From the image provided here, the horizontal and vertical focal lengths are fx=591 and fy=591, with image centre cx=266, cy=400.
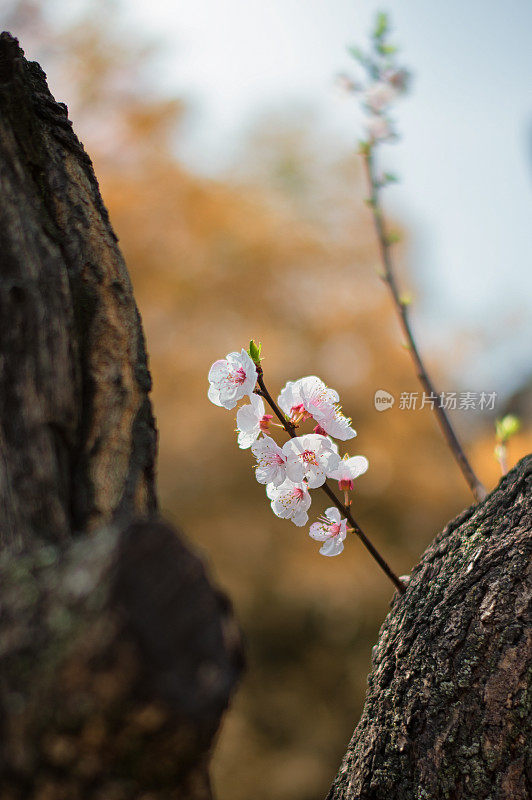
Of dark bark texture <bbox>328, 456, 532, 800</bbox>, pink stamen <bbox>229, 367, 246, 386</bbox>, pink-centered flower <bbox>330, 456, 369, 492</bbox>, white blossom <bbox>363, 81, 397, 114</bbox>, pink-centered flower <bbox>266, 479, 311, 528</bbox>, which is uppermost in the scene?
white blossom <bbox>363, 81, 397, 114</bbox>

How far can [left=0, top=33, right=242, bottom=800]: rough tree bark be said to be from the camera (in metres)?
0.31

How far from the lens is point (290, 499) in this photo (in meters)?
0.66

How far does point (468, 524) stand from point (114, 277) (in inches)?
17.4

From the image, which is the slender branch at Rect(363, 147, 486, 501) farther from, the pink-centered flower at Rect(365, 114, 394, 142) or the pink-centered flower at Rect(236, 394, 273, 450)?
the pink-centered flower at Rect(236, 394, 273, 450)

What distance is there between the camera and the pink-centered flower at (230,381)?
0.62 metres

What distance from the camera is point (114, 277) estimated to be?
0.55m

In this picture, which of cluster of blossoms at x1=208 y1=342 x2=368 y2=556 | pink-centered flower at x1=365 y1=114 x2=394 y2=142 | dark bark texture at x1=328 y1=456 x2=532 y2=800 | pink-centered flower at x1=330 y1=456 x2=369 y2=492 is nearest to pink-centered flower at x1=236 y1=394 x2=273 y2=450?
cluster of blossoms at x1=208 y1=342 x2=368 y2=556

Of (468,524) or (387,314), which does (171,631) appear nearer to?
(468,524)

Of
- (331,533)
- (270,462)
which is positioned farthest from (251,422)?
(331,533)

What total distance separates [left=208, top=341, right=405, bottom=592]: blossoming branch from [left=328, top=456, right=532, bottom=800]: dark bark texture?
0.09 m

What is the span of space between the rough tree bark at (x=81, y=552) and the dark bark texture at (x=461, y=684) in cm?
26

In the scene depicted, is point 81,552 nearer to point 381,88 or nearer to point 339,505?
point 339,505

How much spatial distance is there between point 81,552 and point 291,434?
1.05ft

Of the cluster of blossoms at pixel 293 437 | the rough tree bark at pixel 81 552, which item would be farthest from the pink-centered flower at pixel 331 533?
the rough tree bark at pixel 81 552
